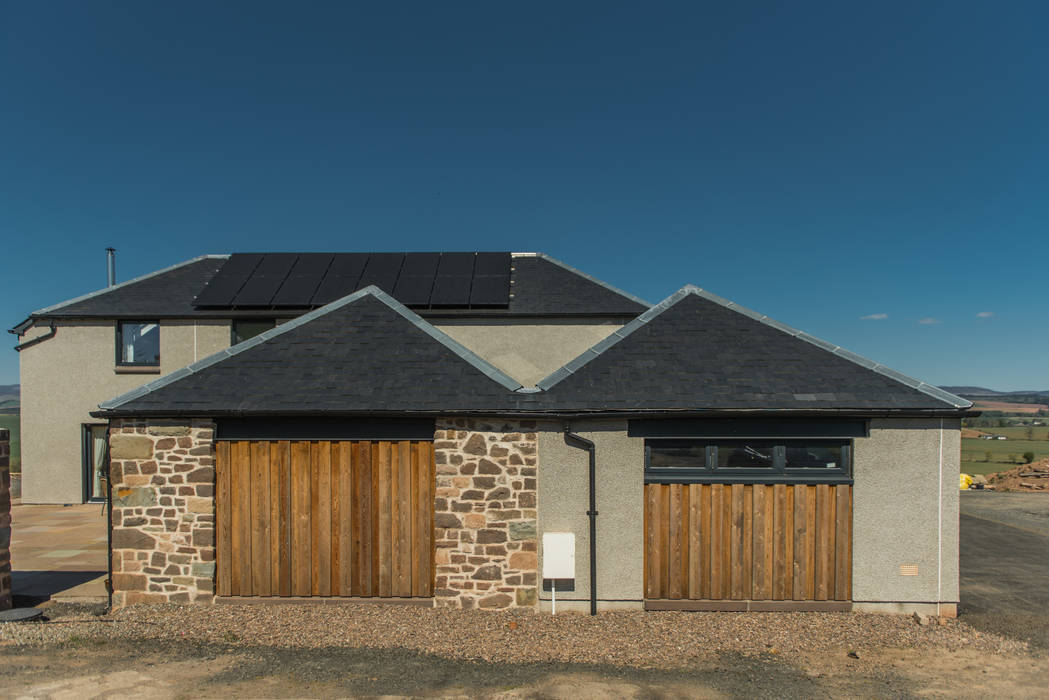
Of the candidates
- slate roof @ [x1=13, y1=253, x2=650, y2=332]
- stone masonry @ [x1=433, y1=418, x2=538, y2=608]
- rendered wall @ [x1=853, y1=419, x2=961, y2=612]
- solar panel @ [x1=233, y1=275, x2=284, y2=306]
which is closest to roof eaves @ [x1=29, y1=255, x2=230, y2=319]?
slate roof @ [x1=13, y1=253, x2=650, y2=332]

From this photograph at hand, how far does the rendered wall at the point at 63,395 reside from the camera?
1564 centimetres

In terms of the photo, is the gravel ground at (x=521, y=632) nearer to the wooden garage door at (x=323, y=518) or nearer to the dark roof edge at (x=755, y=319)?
the wooden garage door at (x=323, y=518)

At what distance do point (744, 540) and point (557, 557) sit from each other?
9.05 feet

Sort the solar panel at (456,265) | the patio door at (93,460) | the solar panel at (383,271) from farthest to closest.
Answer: the solar panel at (456,265) → the solar panel at (383,271) → the patio door at (93,460)

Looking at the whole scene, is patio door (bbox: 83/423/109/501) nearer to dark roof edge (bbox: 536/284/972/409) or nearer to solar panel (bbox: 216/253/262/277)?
solar panel (bbox: 216/253/262/277)

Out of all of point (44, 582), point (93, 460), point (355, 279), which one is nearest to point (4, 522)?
point (44, 582)

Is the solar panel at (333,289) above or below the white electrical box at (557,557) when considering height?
above

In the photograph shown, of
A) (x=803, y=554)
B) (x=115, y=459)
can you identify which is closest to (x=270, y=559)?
(x=115, y=459)

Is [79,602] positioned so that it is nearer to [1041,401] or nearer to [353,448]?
[353,448]

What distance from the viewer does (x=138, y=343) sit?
627 inches

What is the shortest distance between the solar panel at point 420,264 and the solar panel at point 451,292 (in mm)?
652

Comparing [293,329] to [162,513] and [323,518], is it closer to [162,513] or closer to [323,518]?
[323,518]

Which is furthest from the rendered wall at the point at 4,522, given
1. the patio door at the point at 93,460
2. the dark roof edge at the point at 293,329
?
the patio door at the point at 93,460

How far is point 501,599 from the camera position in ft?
25.2
